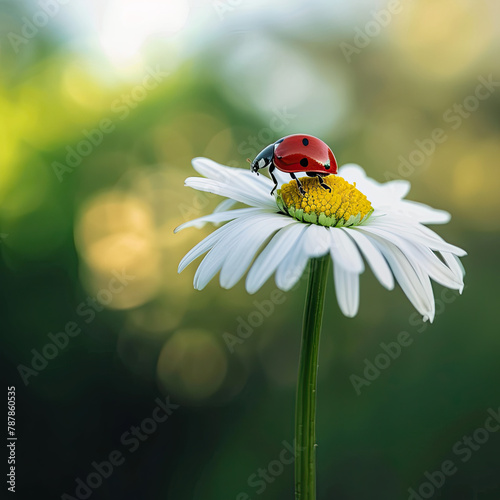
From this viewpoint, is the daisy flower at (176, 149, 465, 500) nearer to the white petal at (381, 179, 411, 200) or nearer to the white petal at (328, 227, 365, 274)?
the white petal at (328, 227, 365, 274)

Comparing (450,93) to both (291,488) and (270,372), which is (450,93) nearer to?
(270,372)

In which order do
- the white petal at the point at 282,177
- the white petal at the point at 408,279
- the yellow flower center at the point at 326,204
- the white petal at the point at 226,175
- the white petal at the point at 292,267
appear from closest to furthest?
the white petal at the point at 292,267
the white petal at the point at 408,279
the yellow flower center at the point at 326,204
the white petal at the point at 226,175
the white petal at the point at 282,177

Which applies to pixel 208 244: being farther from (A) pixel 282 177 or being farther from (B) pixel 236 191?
(A) pixel 282 177

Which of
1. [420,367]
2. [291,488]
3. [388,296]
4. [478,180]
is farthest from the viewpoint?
[478,180]

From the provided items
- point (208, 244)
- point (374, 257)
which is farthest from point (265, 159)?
point (374, 257)

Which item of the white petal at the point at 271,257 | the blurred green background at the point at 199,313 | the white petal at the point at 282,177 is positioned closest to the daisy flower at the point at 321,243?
the white petal at the point at 271,257

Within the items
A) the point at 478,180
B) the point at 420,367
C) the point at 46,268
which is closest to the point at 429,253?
the point at 420,367

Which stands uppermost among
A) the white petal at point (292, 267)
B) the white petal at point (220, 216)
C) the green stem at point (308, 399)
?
the white petal at point (220, 216)

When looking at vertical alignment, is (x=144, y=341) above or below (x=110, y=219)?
below

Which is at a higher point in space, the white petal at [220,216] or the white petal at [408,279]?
the white petal at [220,216]

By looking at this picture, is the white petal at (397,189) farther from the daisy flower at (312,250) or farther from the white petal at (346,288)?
the white petal at (346,288)
